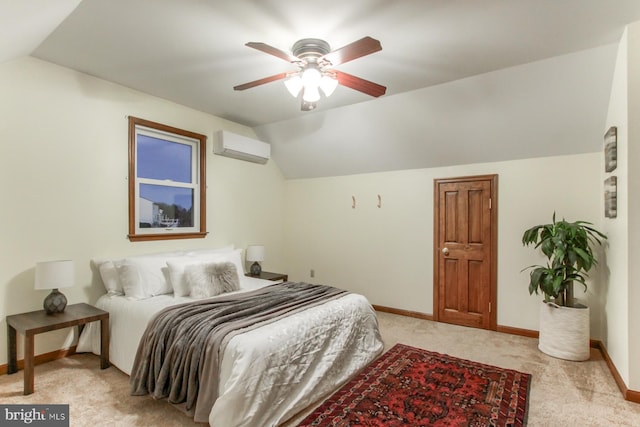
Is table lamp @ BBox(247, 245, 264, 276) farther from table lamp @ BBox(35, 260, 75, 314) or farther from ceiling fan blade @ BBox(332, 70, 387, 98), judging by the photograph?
ceiling fan blade @ BBox(332, 70, 387, 98)

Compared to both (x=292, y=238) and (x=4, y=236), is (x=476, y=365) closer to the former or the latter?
(x=292, y=238)

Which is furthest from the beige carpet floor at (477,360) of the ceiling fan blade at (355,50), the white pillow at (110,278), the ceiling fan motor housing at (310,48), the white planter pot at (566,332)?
the ceiling fan motor housing at (310,48)

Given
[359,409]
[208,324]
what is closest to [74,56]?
[208,324]

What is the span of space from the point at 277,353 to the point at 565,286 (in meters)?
2.91

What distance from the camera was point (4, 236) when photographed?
2725 millimetres

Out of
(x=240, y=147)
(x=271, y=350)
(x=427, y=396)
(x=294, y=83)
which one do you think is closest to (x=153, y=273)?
(x=271, y=350)

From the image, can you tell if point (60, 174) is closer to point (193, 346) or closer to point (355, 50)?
point (193, 346)

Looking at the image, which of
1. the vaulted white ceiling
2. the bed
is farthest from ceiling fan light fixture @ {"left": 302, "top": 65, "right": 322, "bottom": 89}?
the bed

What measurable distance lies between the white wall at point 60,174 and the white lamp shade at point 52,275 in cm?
30

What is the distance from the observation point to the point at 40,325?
2.50 metres

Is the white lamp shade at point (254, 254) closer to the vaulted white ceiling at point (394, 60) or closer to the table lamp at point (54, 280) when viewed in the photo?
the vaulted white ceiling at point (394, 60)

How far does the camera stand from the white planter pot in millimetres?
3070

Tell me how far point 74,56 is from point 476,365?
4.43 meters

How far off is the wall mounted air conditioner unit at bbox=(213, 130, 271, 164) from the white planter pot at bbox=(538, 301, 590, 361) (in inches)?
156
